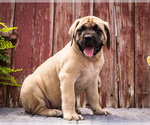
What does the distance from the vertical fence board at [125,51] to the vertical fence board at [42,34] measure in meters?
1.31

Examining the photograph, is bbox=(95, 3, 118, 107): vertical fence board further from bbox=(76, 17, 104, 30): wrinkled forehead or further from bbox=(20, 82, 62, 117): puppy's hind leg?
bbox=(20, 82, 62, 117): puppy's hind leg

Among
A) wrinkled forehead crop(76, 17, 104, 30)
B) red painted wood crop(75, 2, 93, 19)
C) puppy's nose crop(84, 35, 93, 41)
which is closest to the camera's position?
puppy's nose crop(84, 35, 93, 41)

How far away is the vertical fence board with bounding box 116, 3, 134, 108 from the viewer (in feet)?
12.6

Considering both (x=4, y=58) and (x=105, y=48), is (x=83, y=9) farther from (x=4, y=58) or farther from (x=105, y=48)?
(x=4, y=58)

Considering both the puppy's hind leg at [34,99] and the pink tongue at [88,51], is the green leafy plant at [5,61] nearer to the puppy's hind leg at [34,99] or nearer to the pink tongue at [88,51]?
the puppy's hind leg at [34,99]

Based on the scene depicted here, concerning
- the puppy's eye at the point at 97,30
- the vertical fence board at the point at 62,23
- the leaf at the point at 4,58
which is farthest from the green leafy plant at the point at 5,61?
the puppy's eye at the point at 97,30

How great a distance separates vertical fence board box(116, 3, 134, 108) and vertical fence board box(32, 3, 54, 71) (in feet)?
4.28

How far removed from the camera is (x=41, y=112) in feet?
9.73

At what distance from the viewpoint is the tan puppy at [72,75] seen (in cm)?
270

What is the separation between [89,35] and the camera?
2656 millimetres

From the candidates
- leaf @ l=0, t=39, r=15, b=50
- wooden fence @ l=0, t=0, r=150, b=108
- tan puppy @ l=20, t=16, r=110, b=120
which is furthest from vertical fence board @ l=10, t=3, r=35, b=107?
tan puppy @ l=20, t=16, r=110, b=120

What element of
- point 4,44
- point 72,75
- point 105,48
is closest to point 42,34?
point 4,44

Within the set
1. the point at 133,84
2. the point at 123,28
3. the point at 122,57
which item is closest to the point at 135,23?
the point at 123,28

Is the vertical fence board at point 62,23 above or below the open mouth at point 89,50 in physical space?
above
